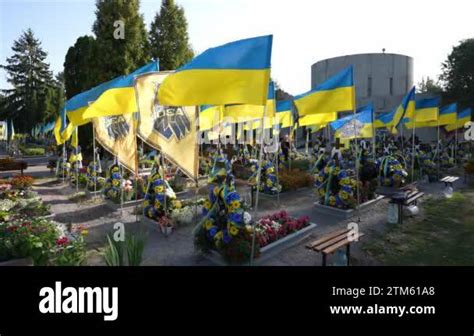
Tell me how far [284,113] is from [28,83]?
52.0 meters

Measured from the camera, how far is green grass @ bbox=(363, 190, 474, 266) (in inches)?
253

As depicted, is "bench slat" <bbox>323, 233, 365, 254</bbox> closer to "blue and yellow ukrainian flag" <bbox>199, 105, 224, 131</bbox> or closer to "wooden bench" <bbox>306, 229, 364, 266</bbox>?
"wooden bench" <bbox>306, 229, 364, 266</bbox>

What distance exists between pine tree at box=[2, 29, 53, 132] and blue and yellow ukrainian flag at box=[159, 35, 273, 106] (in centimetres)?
5123

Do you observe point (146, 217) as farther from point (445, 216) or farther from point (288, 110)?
point (288, 110)

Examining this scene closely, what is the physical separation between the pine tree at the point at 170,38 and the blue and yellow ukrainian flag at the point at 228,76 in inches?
Result: 766

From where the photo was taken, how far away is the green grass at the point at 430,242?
6434 millimetres

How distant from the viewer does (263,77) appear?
5.03 m

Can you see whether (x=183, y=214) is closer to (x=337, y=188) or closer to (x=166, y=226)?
(x=166, y=226)

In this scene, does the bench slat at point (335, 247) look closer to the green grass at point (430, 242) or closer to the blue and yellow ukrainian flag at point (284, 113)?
the green grass at point (430, 242)

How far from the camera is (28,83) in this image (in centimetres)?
5206

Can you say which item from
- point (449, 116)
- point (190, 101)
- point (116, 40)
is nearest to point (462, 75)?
point (449, 116)

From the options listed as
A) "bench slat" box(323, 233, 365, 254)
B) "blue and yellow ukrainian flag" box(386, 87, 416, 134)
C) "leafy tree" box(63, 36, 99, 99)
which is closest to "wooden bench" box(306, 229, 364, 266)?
"bench slat" box(323, 233, 365, 254)
